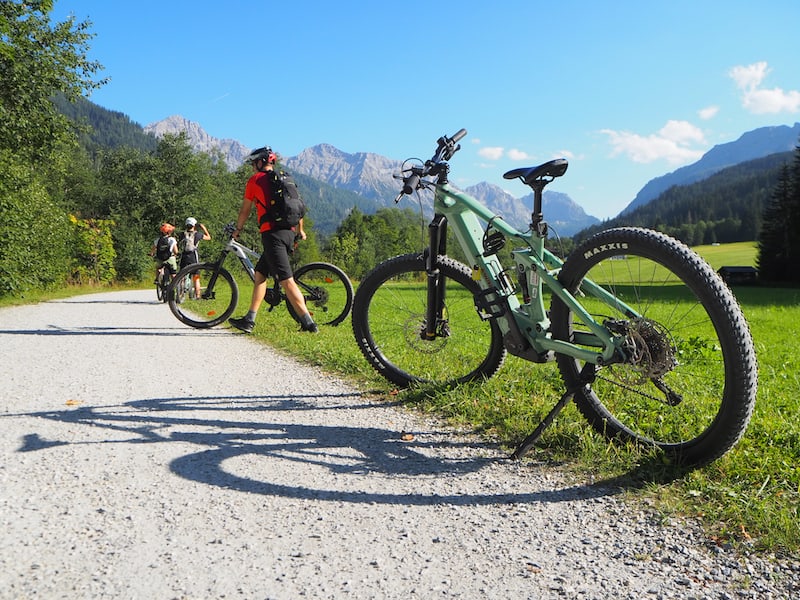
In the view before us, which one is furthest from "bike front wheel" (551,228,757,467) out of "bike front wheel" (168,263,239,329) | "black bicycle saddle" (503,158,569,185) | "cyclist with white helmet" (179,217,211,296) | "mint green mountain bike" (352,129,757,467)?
"cyclist with white helmet" (179,217,211,296)

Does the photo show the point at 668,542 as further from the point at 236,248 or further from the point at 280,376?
the point at 236,248

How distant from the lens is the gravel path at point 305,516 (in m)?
1.90

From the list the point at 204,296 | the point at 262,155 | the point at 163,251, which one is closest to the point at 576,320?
the point at 262,155

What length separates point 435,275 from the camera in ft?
14.3

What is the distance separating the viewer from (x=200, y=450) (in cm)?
325

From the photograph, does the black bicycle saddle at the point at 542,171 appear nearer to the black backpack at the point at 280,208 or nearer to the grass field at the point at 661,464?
the grass field at the point at 661,464

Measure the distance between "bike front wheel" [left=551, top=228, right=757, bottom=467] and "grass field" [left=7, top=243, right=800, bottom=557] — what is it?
166mm

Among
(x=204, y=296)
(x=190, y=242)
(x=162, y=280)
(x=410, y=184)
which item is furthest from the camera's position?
(x=162, y=280)

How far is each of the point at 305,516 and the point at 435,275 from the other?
2.35 metres

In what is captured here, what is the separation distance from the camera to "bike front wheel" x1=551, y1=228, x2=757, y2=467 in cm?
260

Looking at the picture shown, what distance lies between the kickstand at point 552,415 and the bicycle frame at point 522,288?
0.08 meters

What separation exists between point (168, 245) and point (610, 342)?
13715 mm

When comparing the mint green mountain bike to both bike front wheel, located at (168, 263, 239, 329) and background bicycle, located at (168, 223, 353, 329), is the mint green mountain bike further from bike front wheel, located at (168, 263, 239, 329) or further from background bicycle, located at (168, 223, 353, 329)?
bike front wheel, located at (168, 263, 239, 329)

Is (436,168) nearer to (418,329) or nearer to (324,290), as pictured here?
(418,329)
